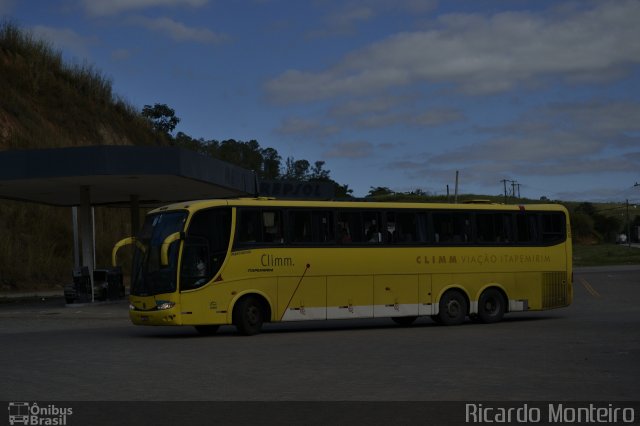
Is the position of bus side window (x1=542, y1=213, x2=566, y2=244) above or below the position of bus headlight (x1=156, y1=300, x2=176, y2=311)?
above

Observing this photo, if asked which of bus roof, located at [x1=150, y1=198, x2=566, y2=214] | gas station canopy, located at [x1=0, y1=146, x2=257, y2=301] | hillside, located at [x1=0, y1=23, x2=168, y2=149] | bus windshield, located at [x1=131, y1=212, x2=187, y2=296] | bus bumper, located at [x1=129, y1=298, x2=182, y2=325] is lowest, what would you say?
bus bumper, located at [x1=129, y1=298, x2=182, y2=325]

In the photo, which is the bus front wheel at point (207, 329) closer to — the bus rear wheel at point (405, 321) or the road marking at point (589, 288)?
the bus rear wheel at point (405, 321)

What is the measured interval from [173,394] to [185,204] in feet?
33.8

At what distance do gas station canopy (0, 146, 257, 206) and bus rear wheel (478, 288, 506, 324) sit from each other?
1093cm

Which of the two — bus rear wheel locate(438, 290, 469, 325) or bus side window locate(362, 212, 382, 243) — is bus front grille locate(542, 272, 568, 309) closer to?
bus rear wheel locate(438, 290, 469, 325)

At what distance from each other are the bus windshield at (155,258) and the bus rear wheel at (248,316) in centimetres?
163

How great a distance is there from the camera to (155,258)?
2150 cm

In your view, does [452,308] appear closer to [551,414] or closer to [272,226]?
[272,226]

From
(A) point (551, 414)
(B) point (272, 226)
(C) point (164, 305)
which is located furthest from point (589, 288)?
(A) point (551, 414)

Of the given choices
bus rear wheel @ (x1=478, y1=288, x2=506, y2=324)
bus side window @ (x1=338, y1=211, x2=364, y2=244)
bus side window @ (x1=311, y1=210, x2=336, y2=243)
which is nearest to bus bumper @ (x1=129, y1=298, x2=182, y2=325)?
bus side window @ (x1=311, y1=210, x2=336, y2=243)

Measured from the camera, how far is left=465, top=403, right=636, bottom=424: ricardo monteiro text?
32.7ft

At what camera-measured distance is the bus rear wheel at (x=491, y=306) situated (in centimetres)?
2545

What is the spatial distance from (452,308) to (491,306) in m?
1.33

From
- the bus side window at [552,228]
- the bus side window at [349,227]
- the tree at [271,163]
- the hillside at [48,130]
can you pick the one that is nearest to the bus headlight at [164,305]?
the bus side window at [349,227]
